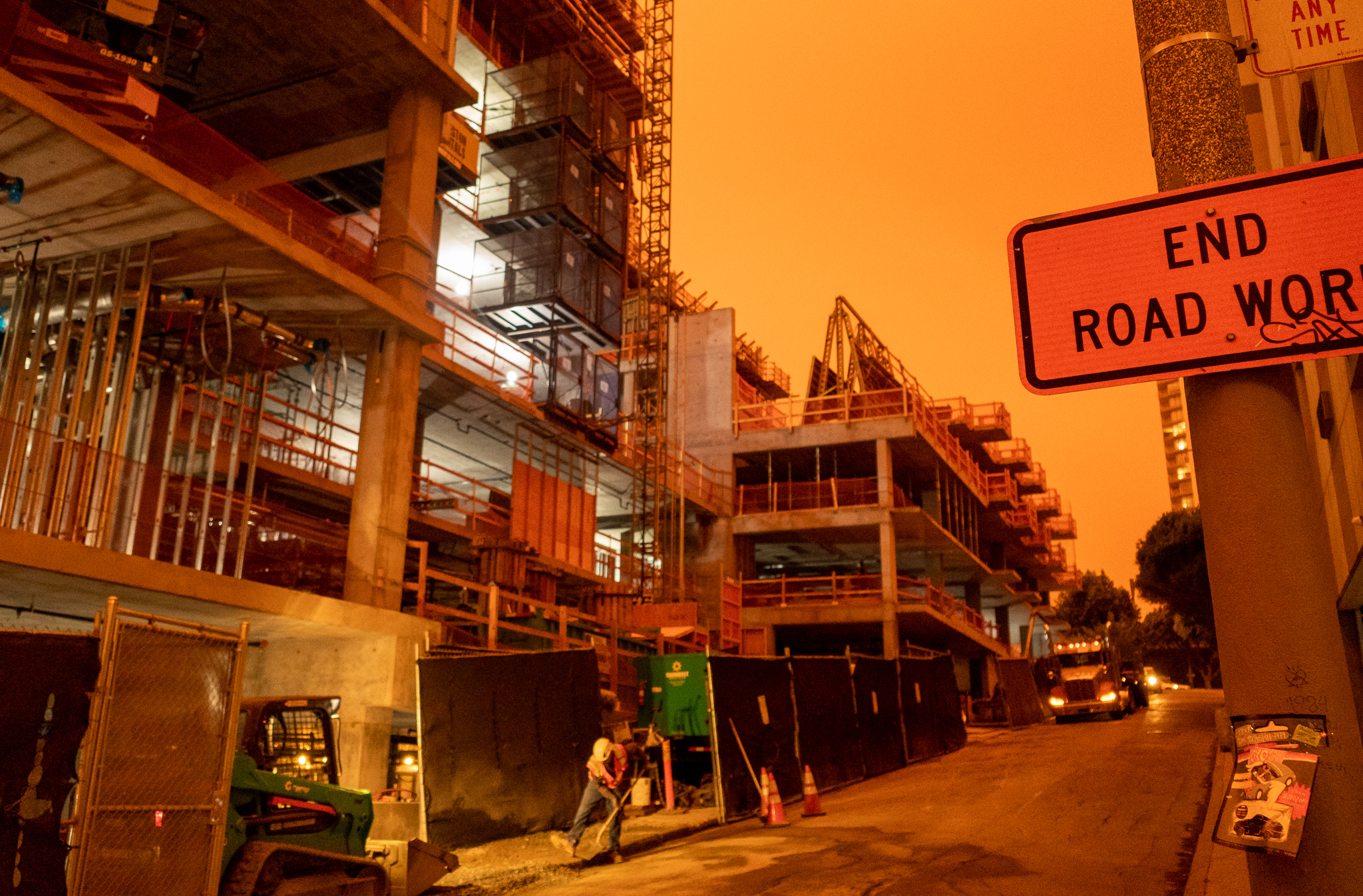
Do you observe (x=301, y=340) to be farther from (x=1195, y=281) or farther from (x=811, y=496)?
(x=811, y=496)

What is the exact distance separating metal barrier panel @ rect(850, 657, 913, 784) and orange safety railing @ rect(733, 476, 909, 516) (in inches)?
577

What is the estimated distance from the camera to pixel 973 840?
43.3 feet

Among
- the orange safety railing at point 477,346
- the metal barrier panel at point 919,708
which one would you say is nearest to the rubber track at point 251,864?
the metal barrier panel at point 919,708

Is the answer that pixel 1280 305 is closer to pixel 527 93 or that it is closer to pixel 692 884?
pixel 692 884

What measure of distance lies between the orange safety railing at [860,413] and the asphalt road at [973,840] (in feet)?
61.6

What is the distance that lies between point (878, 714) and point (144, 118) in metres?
17.3

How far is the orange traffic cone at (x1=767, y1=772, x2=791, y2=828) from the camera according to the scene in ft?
52.0

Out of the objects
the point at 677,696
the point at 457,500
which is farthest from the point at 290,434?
the point at 677,696

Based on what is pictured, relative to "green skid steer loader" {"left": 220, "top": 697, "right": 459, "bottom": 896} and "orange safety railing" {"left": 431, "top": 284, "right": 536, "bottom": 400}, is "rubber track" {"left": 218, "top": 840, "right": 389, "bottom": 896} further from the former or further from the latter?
"orange safety railing" {"left": 431, "top": 284, "right": 536, "bottom": 400}

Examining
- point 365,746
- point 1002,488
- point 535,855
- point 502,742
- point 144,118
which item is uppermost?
point 1002,488

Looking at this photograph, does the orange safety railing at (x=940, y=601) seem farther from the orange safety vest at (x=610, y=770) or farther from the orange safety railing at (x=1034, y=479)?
the orange safety vest at (x=610, y=770)

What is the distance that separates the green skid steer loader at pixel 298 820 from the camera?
8.74 m

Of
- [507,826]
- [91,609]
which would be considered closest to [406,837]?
[507,826]

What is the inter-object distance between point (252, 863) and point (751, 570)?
1291 inches
